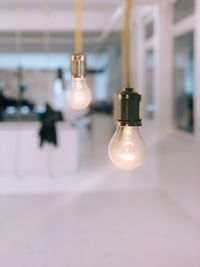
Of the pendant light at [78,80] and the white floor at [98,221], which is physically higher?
the pendant light at [78,80]

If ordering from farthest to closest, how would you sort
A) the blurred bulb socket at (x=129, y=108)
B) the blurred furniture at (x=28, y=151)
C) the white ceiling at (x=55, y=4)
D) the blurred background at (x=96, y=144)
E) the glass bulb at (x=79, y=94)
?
the blurred furniture at (x=28, y=151), the white ceiling at (x=55, y=4), the blurred background at (x=96, y=144), the glass bulb at (x=79, y=94), the blurred bulb socket at (x=129, y=108)

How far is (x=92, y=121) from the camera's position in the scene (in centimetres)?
812

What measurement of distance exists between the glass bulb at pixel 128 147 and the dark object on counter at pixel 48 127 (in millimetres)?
5619

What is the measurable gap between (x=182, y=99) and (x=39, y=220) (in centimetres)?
235

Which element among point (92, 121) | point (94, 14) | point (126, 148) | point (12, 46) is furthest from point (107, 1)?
point (126, 148)

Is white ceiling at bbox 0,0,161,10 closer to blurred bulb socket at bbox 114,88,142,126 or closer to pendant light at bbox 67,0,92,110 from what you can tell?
pendant light at bbox 67,0,92,110

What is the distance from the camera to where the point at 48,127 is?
6.81 metres

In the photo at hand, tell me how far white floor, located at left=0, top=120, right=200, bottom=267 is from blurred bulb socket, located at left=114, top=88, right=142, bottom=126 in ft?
7.79

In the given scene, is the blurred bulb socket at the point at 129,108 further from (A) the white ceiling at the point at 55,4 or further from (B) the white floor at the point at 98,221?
(A) the white ceiling at the point at 55,4

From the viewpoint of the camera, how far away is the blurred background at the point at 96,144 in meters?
3.92

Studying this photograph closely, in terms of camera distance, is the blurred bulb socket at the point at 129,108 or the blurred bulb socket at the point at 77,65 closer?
the blurred bulb socket at the point at 129,108

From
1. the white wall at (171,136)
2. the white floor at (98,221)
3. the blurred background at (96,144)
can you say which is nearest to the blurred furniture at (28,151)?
the blurred background at (96,144)

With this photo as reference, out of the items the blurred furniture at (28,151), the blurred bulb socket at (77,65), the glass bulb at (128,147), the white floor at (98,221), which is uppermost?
the blurred bulb socket at (77,65)

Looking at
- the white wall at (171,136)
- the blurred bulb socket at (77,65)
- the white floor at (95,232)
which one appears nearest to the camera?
the blurred bulb socket at (77,65)
